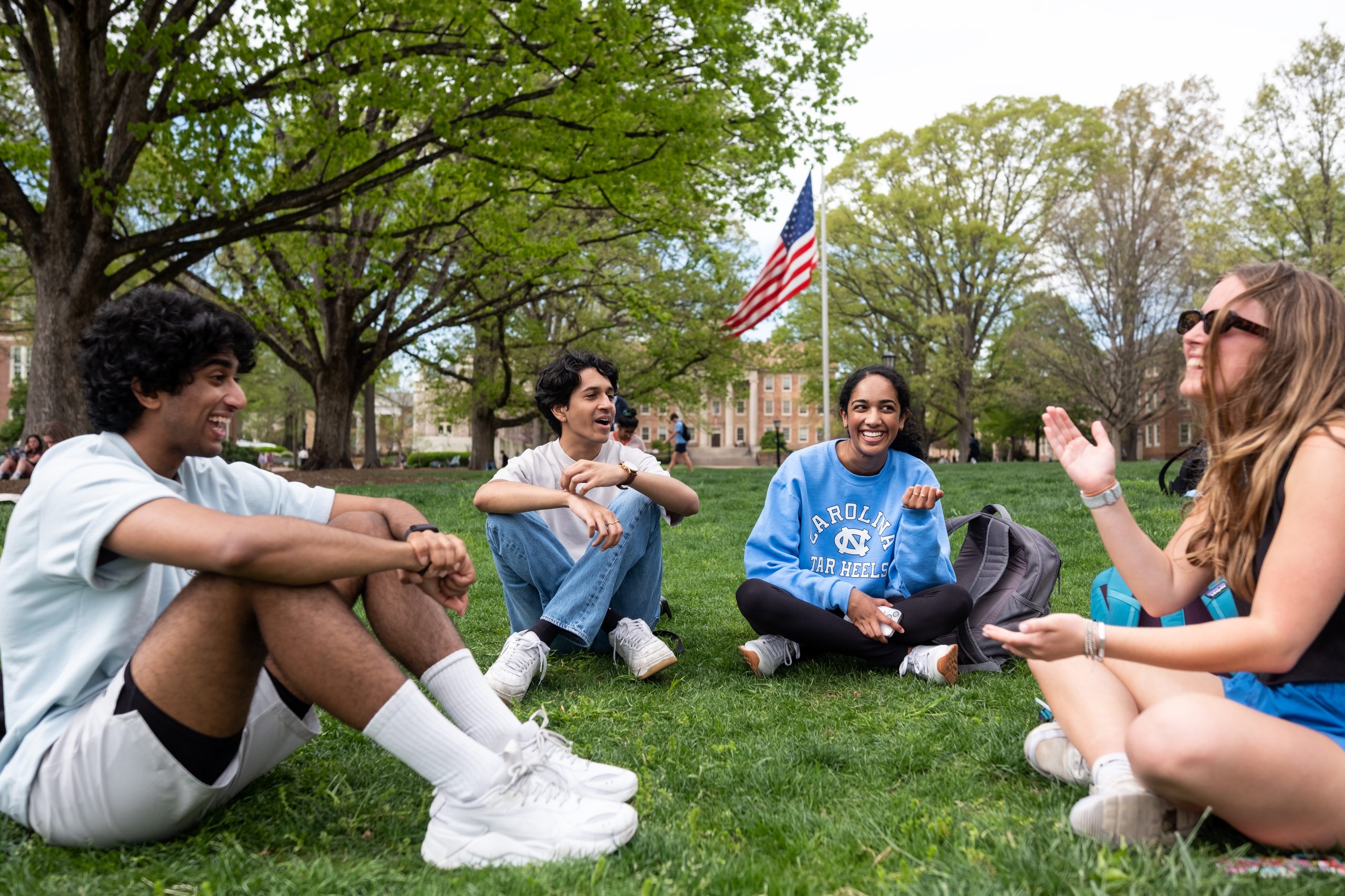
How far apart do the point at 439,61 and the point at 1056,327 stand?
2046cm

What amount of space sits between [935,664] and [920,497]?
2.40ft

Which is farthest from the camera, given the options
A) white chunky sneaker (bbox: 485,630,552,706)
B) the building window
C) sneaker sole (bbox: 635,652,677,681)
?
the building window

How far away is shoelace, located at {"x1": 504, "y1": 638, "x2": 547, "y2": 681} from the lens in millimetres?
3703

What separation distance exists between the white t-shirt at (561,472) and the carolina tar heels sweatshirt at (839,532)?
0.50 metres

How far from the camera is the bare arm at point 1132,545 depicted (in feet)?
7.45

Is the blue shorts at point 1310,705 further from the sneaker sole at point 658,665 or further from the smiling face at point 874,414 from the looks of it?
the sneaker sole at point 658,665

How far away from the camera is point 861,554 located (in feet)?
13.8

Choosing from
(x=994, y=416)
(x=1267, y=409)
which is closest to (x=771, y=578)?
(x=1267, y=409)

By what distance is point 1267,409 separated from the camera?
6.79ft

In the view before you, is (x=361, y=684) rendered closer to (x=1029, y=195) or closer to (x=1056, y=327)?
(x=1056, y=327)

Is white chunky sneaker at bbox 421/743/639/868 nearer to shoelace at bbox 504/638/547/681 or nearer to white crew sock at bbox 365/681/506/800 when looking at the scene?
white crew sock at bbox 365/681/506/800

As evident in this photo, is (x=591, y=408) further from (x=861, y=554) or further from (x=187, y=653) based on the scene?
A: (x=187, y=653)

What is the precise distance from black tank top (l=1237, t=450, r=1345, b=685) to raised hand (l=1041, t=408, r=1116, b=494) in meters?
0.34

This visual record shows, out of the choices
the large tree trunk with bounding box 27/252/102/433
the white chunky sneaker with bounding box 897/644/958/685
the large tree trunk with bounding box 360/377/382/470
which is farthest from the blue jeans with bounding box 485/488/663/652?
the large tree trunk with bounding box 360/377/382/470
